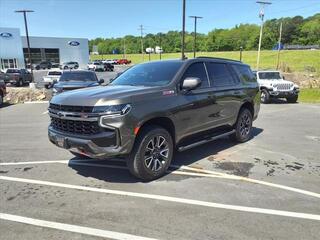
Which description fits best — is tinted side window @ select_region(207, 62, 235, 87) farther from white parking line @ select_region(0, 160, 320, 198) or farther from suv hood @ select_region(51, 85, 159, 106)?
white parking line @ select_region(0, 160, 320, 198)

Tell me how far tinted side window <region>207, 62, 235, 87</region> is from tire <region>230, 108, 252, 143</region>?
2.95ft

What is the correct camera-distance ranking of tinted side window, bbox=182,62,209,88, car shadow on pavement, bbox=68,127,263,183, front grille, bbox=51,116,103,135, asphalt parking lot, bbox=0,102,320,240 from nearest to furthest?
asphalt parking lot, bbox=0,102,320,240 < front grille, bbox=51,116,103,135 < car shadow on pavement, bbox=68,127,263,183 < tinted side window, bbox=182,62,209,88

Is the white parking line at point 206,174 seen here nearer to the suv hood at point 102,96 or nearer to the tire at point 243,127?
the suv hood at point 102,96

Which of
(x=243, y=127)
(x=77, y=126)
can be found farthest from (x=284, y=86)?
(x=77, y=126)

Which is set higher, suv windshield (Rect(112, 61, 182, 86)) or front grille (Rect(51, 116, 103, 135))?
suv windshield (Rect(112, 61, 182, 86))

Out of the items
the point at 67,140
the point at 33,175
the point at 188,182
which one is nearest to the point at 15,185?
the point at 33,175

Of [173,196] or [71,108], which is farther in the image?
[71,108]

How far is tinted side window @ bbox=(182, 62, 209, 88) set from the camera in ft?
19.8

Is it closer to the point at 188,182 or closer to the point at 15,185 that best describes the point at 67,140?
the point at 15,185

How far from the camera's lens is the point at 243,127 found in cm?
791

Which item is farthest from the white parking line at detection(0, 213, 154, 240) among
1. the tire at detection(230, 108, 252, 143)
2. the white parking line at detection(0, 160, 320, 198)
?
the tire at detection(230, 108, 252, 143)

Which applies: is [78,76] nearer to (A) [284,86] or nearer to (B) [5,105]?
(B) [5,105]

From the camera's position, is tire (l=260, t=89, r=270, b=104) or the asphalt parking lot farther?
tire (l=260, t=89, r=270, b=104)

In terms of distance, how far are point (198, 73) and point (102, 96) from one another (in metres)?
2.16
